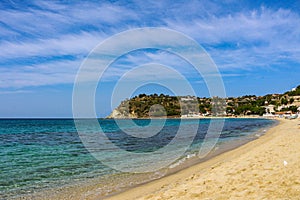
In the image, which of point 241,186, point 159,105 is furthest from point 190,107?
point 241,186

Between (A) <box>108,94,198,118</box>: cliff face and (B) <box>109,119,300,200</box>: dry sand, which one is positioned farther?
(A) <box>108,94,198,118</box>: cliff face

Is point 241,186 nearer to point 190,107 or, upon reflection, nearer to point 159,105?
point 159,105

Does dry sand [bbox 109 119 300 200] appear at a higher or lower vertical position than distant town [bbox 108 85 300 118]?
lower

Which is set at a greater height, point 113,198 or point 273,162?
point 273,162

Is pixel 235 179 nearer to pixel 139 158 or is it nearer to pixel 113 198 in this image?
pixel 113 198

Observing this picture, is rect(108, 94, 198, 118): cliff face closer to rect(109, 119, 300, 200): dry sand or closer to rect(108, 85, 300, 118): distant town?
rect(108, 85, 300, 118): distant town

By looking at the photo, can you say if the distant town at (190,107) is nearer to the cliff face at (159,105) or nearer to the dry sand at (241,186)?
the cliff face at (159,105)

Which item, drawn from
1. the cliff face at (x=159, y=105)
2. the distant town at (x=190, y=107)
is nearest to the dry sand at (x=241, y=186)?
the distant town at (x=190, y=107)

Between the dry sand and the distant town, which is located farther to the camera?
the distant town

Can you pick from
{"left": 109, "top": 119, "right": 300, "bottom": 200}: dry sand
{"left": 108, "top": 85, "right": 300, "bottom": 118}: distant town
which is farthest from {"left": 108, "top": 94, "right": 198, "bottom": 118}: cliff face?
{"left": 109, "top": 119, "right": 300, "bottom": 200}: dry sand

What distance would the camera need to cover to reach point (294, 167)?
9172mm

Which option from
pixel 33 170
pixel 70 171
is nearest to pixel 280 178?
pixel 70 171

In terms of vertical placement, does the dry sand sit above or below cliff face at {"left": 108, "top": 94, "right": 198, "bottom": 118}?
below

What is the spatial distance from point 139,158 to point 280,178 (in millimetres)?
9954
